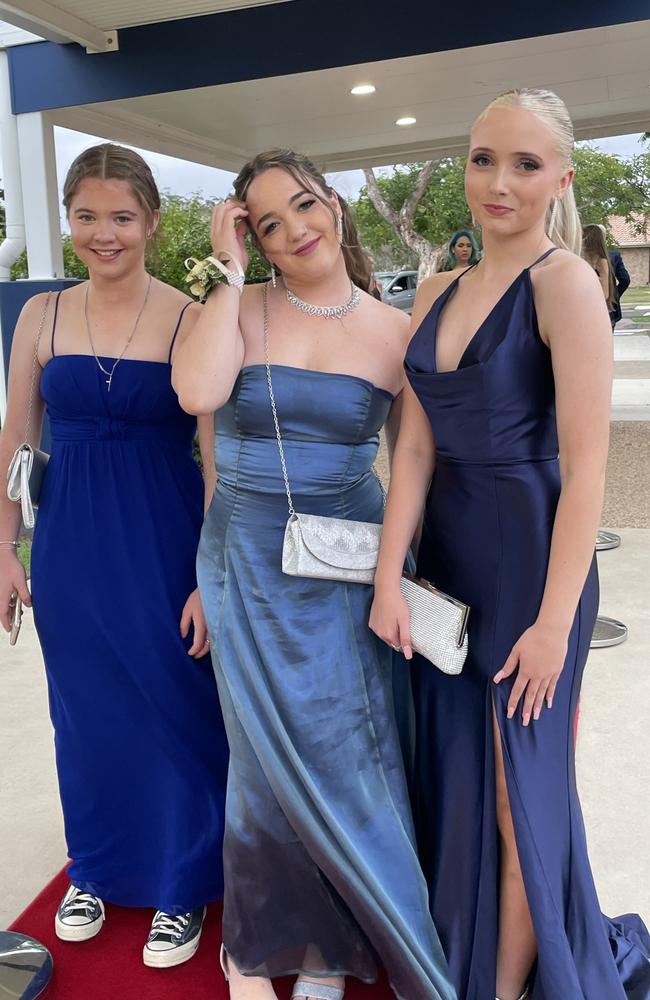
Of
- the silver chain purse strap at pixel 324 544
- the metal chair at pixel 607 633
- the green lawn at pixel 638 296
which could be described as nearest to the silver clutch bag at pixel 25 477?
the silver chain purse strap at pixel 324 544

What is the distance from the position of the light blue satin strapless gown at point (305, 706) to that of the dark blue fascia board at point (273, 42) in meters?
4.36

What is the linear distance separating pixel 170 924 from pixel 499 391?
1.68 m

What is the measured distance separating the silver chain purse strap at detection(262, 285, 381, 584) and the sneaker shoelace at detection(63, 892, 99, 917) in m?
1.25

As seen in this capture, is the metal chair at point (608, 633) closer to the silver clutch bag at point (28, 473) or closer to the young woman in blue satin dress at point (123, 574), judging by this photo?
the young woman in blue satin dress at point (123, 574)

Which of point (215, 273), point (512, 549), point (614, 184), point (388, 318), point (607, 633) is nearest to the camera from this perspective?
point (512, 549)

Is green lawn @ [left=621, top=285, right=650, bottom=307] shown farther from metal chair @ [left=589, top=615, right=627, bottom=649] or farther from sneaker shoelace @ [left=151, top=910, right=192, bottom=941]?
sneaker shoelace @ [left=151, top=910, right=192, bottom=941]

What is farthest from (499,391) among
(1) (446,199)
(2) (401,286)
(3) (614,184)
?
(3) (614,184)

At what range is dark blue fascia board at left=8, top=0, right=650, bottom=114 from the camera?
533cm

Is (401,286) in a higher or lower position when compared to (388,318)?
higher

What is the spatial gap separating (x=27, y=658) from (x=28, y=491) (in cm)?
259

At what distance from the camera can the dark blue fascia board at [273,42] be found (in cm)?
533

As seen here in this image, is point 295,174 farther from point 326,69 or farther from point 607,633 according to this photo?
point 326,69

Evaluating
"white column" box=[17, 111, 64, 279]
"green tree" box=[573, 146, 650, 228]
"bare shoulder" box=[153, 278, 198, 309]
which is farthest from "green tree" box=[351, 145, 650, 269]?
"bare shoulder" box=[153, 278, 198, 309]

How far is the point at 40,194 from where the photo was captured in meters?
6.75
